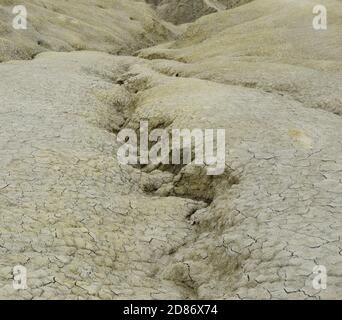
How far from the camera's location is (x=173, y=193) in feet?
64.0

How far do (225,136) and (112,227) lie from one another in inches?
287

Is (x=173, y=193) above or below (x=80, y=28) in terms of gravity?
below

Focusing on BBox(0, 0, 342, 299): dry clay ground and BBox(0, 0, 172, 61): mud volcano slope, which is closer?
BBox(0, 0, 342, 299): dry clay ground

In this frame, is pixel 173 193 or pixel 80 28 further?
pixel 80 28

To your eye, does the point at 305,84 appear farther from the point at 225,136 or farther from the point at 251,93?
the point at 225,136

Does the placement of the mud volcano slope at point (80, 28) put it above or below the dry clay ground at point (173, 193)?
above

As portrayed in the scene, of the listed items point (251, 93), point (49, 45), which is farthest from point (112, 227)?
point (49, 45)

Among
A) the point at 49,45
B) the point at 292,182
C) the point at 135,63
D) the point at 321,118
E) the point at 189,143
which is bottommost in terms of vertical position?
the point at 292,182

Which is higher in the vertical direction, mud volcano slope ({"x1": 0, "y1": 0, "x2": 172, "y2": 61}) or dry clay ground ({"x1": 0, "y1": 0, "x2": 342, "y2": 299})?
mud volcano slope ({"x1": 0, "y1": 0, "x2": 172, "y2": 61})

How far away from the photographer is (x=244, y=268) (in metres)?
13.0

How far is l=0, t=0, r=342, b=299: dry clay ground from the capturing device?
1288 centimetres

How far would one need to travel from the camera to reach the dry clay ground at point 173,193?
12.9 metres

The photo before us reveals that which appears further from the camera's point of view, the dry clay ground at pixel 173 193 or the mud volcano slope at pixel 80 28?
the mud volcano slope at pixel 80 28
